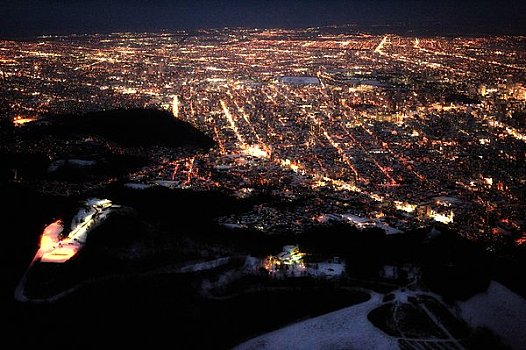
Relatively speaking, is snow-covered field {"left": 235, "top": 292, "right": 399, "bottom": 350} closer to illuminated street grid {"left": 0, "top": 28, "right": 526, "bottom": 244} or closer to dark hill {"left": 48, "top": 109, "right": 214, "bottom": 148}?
illuminated street grid {"left": 0, "top": 28, "right": 526, "bottom": 244}

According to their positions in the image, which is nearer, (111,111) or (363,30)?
(111,111)

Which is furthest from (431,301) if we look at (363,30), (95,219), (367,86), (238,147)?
(363,30)

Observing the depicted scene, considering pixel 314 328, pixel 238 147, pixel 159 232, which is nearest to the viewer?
pixel 314 328

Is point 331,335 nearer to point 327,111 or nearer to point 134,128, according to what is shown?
point 134,128

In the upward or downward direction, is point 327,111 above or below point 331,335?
above

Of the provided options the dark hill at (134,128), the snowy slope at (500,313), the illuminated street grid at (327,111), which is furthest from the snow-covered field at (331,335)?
the dark hill at (134,128)

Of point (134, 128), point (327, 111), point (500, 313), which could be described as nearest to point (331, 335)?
point (500, 313)

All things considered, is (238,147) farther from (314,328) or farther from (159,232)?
(314,328)
